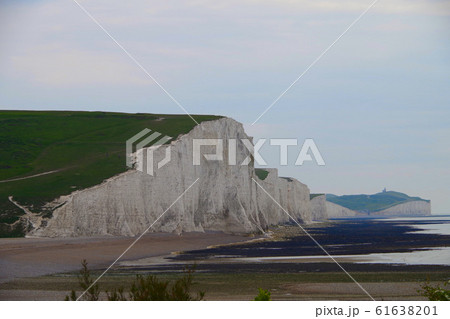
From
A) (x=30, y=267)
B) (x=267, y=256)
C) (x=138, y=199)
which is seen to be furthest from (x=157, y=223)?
(x=30, y=267)

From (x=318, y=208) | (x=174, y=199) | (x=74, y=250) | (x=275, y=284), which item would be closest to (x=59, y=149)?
(x=174, y=199)

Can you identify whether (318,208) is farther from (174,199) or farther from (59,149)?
(174,199)

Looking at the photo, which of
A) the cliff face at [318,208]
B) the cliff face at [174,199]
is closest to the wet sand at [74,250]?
the cliff face at [174,199]

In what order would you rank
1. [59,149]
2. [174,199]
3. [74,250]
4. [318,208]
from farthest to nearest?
[318,208]
[59,149]
[174,199]
[74,250]

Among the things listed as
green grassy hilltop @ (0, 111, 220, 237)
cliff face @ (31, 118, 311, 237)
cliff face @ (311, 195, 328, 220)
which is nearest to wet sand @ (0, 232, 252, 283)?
cliff face @ (31, 118, 311, 237)

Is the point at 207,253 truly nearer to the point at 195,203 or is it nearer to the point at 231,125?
the point at 195,203

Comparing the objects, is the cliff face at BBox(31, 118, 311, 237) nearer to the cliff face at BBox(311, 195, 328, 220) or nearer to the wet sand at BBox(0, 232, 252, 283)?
the wet sand at BBox(0, 232, 252, 283)

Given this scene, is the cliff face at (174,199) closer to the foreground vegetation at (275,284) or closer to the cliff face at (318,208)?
the foreground vegetation at (275,284)
